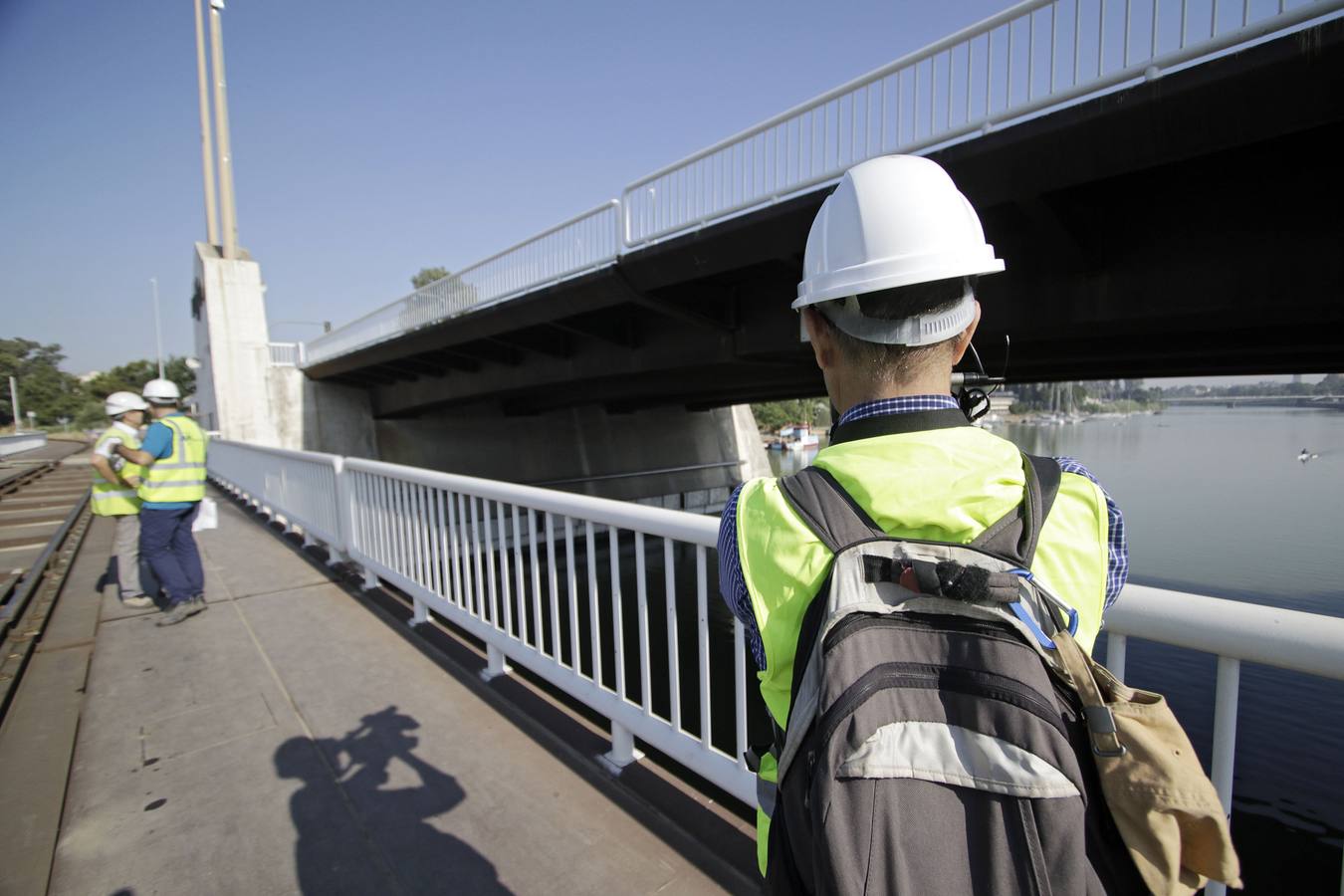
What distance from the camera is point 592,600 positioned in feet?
9.12

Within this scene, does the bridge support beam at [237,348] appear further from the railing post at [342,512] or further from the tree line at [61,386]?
the tree line at [61,386]

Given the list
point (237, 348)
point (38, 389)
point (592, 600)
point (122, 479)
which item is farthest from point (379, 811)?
point (38, 389)

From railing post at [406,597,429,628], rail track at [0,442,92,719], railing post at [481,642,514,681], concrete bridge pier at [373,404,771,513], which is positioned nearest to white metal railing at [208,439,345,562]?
railing post at [406,597,429,628]

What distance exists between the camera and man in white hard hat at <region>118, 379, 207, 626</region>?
5.12 m

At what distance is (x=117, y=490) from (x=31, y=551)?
5567mm

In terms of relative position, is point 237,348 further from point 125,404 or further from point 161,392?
point 125,404

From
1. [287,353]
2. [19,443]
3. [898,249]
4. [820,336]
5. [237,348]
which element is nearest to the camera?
[898,249]

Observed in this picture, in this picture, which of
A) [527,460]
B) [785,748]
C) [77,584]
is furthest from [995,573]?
[527,460]

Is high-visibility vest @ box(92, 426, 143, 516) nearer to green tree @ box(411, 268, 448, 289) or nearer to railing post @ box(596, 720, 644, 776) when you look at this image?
railing post @ box(596, 720, 644, 776)

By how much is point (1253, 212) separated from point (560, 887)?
6.43m

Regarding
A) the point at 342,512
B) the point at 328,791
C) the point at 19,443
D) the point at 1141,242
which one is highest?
the point at 1141,242

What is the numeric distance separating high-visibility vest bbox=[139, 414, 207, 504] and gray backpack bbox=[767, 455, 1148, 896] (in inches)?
231

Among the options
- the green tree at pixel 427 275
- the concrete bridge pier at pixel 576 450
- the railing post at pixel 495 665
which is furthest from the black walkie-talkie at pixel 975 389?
the green tree at pixel 427 275

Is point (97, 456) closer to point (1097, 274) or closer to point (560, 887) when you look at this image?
point (560, 887)
